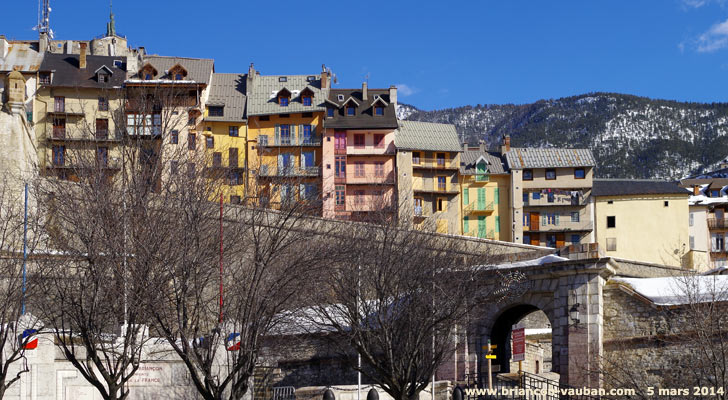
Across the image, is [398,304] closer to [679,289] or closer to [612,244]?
[679,289]

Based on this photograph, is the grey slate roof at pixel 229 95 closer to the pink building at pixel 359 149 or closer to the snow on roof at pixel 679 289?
the pink building at pixel 359 149

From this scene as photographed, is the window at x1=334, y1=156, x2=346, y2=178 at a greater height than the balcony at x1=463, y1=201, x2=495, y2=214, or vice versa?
the window at x1=334, y1=156, x2=346, y2=178

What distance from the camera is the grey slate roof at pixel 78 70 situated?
7681cm

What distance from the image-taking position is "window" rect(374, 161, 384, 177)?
3137 inches

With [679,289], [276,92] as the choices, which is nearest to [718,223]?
[276,92]

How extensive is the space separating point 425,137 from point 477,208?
24.6 ft

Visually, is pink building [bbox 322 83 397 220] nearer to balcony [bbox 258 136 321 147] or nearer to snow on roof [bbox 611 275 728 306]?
balcony [bbox 258 136 321 147]

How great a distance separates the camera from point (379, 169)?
79.9 m

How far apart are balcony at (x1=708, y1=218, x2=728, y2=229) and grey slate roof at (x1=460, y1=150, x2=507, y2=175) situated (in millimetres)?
24479

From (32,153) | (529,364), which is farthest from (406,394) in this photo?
(32,153)

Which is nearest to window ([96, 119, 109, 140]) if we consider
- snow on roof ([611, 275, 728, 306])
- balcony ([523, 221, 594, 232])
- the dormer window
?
the dormer window

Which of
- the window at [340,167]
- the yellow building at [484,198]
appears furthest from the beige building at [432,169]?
the window at [340,167]

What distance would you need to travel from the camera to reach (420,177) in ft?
269

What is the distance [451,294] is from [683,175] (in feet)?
495
